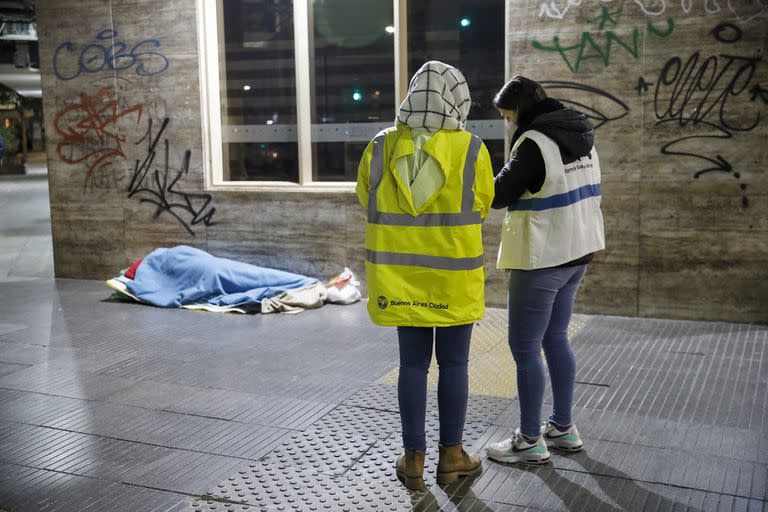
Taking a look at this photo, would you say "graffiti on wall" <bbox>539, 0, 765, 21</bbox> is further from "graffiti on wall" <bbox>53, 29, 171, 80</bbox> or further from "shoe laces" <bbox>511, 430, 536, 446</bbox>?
"shoe laces" <bbox>511, 430, 536, 446</bbox>

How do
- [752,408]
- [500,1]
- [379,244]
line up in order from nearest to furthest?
1. [379,244]
2. [752,408]
3. [500,1]

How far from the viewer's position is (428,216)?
10.7 feet

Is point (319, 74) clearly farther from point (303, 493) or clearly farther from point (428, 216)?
point (303, 493)

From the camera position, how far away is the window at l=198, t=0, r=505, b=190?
743 cm

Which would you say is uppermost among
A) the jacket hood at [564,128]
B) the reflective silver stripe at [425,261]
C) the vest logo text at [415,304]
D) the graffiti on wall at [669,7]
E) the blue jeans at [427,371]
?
the graffiti on wall at [669,7]

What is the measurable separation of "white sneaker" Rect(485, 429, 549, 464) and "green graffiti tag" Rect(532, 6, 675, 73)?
3990 mm

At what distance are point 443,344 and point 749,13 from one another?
14.8 ft

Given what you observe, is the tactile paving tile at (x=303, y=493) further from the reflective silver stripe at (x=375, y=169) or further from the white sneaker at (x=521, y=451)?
the reflective silver stripe at (x=375, y=169)

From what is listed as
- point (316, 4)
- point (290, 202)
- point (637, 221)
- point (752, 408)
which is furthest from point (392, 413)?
point (316, 4)

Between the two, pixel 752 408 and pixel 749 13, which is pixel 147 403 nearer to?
pixel 752 408

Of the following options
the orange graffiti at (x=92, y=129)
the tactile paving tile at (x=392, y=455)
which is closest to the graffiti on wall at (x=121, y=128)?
the orange graffiti at (x=92, y=129)

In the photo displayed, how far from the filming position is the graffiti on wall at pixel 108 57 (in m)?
8.38

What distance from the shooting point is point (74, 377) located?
Result: 5242 millimetres

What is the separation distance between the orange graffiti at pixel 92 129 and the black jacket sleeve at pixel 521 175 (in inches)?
238
